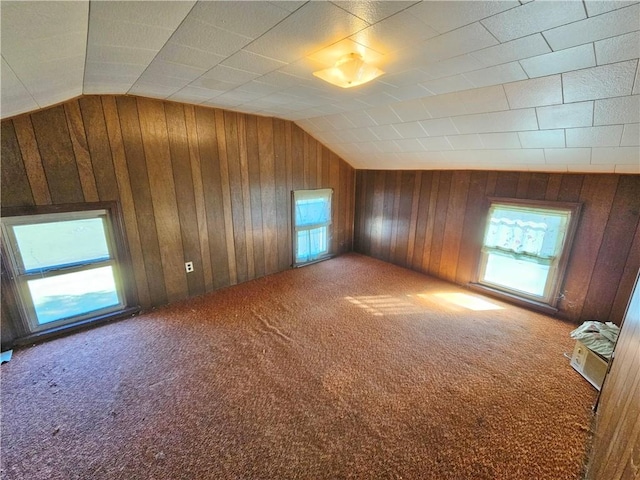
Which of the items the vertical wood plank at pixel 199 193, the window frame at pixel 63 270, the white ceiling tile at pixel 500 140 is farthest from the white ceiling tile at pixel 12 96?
the white ceiling tile at pixel 500 140

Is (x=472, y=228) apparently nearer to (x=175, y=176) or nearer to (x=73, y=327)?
(x=175, y=176)

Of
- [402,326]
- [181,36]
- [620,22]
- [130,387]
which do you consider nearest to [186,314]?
[130,387]

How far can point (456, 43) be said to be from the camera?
129 cm

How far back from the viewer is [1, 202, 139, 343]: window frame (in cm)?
206

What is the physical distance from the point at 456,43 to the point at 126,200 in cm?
277

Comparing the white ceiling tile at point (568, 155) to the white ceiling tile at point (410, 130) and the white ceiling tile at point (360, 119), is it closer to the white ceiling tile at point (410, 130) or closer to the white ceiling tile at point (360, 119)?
the white ceiling tile at point (410, 130)

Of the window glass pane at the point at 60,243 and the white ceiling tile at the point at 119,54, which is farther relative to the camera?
the window glass pane at the point at 60,243

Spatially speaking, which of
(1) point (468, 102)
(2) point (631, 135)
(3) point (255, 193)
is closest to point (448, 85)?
(1) point (468, 102)

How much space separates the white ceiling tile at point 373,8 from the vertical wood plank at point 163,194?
2209 mm

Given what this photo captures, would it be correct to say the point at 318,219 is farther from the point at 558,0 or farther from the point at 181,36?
the point at 558,0

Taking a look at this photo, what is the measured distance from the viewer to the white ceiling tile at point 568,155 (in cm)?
210

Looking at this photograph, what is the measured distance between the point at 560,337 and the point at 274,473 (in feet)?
8.38

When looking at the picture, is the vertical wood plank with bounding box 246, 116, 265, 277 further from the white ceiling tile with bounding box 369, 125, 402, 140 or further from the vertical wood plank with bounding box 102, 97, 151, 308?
the white ceiling tile with bounding box 369, 125, 402, 140

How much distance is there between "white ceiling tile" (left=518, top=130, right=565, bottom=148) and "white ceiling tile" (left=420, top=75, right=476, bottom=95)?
2.31 feet
